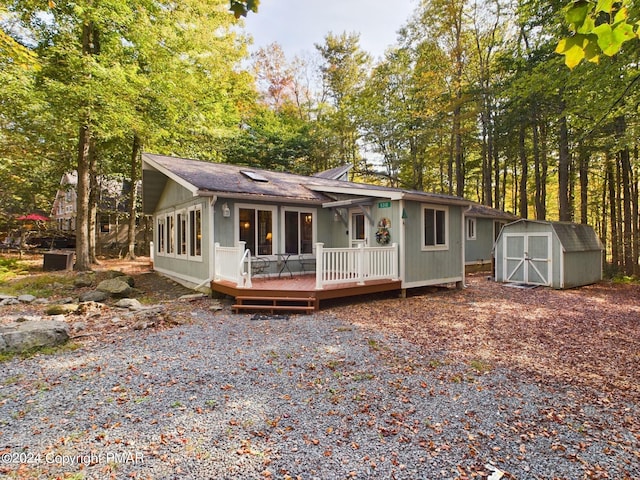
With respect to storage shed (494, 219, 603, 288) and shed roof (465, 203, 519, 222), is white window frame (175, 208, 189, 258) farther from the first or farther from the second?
shed roof (465, 203, 519, 222)

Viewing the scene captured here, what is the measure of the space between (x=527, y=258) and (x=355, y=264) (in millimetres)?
6780

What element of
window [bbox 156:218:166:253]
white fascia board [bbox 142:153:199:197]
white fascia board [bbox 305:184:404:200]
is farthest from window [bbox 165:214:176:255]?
white fascia board [bbox 305:184:404:200]

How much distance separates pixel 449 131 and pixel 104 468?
19.1 meters

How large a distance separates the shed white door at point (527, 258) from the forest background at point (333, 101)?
3641mm

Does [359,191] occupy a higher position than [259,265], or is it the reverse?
[359,191]

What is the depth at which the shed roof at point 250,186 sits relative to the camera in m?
8.49

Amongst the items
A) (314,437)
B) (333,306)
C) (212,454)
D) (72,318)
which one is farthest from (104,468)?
(333,306)

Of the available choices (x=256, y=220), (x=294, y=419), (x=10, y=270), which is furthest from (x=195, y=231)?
(x=10, y=270)

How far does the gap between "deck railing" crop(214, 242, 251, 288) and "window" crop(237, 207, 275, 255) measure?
87cm

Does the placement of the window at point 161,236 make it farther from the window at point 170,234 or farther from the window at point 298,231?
the window at point 298,231

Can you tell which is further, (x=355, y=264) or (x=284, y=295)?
(x=355, y=264)

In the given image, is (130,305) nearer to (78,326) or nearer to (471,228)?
(78,326)

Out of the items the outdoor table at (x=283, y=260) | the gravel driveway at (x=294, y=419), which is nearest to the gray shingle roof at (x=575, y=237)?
the outdoor table at (x=283, y=260)

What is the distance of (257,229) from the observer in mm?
9367
